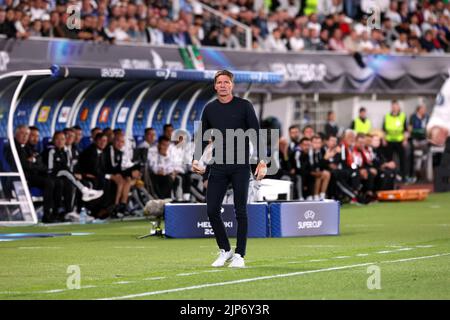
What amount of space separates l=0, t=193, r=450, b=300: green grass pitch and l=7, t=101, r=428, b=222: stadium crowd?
145 cm

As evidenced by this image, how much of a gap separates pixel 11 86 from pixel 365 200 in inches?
393

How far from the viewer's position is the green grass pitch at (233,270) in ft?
36.1

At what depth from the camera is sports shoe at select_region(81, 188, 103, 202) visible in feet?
73.8

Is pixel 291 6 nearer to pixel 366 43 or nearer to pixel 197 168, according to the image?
pixel 366 43

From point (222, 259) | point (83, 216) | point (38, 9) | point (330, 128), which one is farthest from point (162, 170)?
point (222, 259)

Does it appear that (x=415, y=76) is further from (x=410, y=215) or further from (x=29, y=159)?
(x=29, y=159)

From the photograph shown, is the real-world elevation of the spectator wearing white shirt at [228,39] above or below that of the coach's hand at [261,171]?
above

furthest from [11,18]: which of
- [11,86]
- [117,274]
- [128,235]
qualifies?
[117,274]

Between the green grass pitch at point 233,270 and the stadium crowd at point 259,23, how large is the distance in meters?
6.55

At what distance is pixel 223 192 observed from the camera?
1339cm

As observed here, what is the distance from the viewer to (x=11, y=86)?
845 inches

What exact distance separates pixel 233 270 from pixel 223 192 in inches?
36.2

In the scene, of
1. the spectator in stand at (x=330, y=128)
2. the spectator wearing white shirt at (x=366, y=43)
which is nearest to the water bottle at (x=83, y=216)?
the spectator in stand at (x=330, y=128)

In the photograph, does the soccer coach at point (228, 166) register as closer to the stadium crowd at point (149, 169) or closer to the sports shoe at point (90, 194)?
the stadium crowd at point (149, 169)
